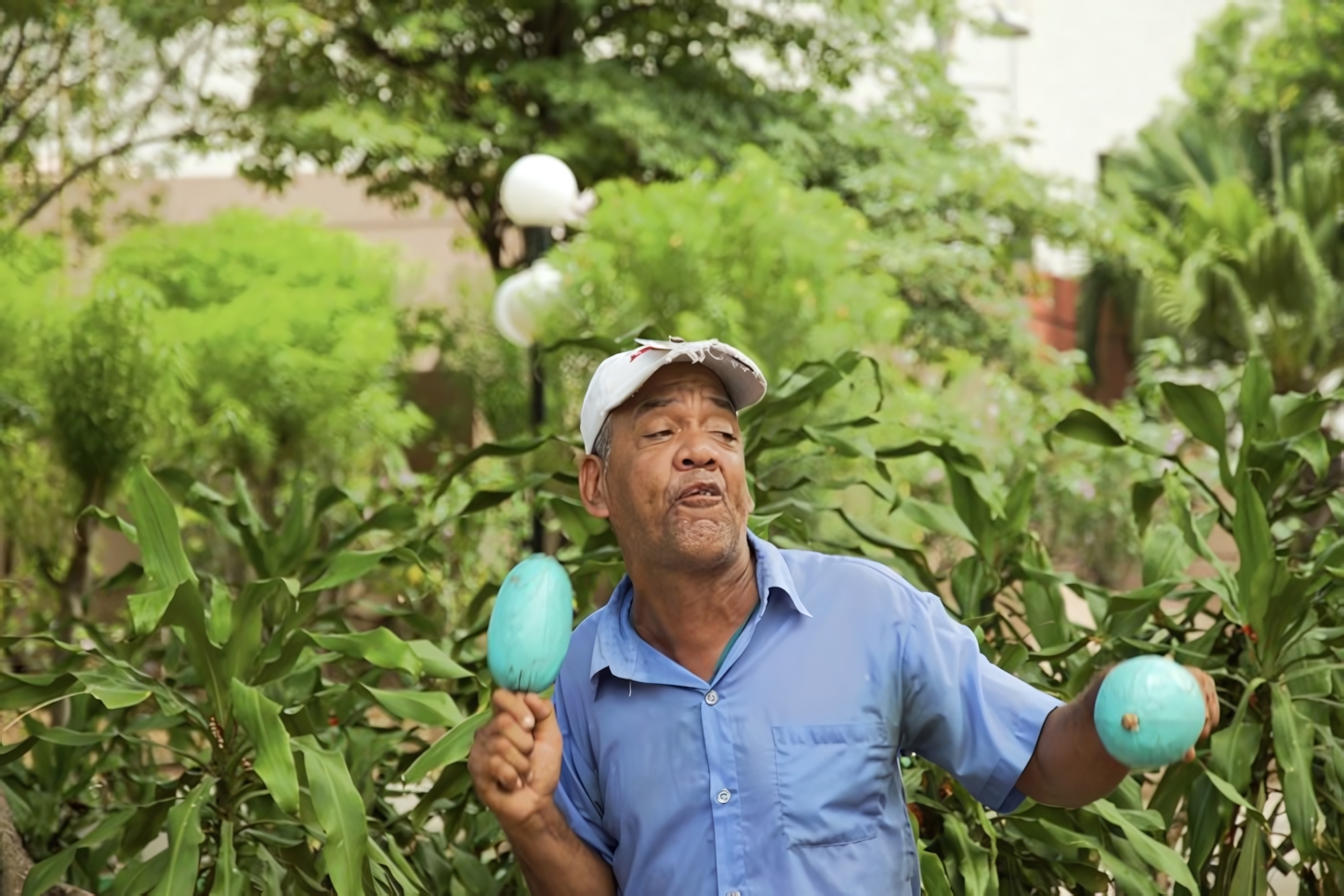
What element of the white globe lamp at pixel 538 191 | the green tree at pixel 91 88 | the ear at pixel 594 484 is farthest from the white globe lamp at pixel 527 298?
the ear at pixel 594 484

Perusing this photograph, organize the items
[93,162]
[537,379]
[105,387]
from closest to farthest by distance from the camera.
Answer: [105,387], [537,379], [93,162]

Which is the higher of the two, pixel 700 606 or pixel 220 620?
pixel 700 606

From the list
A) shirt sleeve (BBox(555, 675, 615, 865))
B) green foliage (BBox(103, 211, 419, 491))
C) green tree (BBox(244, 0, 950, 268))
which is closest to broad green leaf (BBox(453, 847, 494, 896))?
shirt sleeve (BBox(555, 675, 615, 865))

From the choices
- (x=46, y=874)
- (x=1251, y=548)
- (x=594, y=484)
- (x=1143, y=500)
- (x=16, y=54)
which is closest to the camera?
(x=594, y=484)

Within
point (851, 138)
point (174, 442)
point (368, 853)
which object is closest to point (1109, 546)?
point (851, 138)

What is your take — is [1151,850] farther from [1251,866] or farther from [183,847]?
[183,847]

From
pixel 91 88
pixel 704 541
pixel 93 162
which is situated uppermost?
pixel 91 88

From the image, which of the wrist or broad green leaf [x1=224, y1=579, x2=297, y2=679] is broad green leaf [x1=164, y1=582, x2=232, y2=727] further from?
the wrist

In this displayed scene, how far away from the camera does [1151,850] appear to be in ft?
8.36

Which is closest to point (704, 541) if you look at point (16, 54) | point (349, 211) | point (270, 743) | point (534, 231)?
point (270, 743)

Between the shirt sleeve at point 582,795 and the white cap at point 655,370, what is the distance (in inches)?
14.9

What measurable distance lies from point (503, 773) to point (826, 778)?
380 millimetres

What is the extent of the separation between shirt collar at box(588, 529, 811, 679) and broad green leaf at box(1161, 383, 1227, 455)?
134 cm

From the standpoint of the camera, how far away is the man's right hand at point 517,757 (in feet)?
5.64
